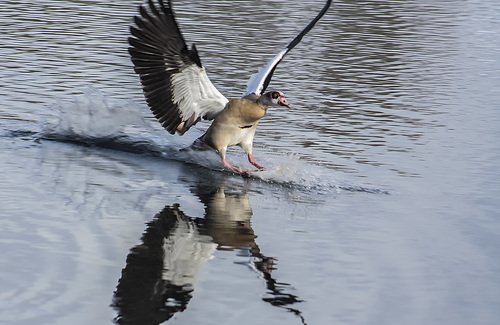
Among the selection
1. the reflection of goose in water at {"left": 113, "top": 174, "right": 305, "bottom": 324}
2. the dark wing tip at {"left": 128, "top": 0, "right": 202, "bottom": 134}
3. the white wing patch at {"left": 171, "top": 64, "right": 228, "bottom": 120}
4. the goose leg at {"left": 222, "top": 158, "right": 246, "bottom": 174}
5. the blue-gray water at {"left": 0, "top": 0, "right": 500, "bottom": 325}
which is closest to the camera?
the reflection of goose in water at {"left": 113, "top": 174, "right": 305, "bottom": 324}

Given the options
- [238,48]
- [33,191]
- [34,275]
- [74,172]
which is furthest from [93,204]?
[238,48]

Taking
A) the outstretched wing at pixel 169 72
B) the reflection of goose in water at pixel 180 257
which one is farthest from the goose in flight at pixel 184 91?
the reflection of goose in water at pixel 180 257

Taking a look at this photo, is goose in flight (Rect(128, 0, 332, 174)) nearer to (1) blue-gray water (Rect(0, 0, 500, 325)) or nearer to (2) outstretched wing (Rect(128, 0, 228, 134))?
(2) outstretched wing (Rect(128, 0, 228, 134))

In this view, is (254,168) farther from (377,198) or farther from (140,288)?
(140,288)

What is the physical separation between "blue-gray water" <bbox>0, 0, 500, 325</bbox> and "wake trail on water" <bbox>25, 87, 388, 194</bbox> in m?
0.02

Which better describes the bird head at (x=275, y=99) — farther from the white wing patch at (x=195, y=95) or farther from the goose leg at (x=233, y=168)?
the goose leg at (x=233, y=168)

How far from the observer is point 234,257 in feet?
23.2

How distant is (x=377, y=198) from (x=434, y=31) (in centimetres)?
905

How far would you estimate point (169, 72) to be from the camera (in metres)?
9.23

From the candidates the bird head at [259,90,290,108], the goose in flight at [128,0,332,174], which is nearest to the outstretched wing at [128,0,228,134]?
the goose in flight at [128,0,332,174]

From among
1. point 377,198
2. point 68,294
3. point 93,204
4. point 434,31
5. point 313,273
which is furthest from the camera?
point 434,31

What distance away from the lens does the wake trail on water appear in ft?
30.8

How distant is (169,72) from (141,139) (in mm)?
1423

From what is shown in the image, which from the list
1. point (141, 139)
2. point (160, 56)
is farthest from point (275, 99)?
point (141, 139)
